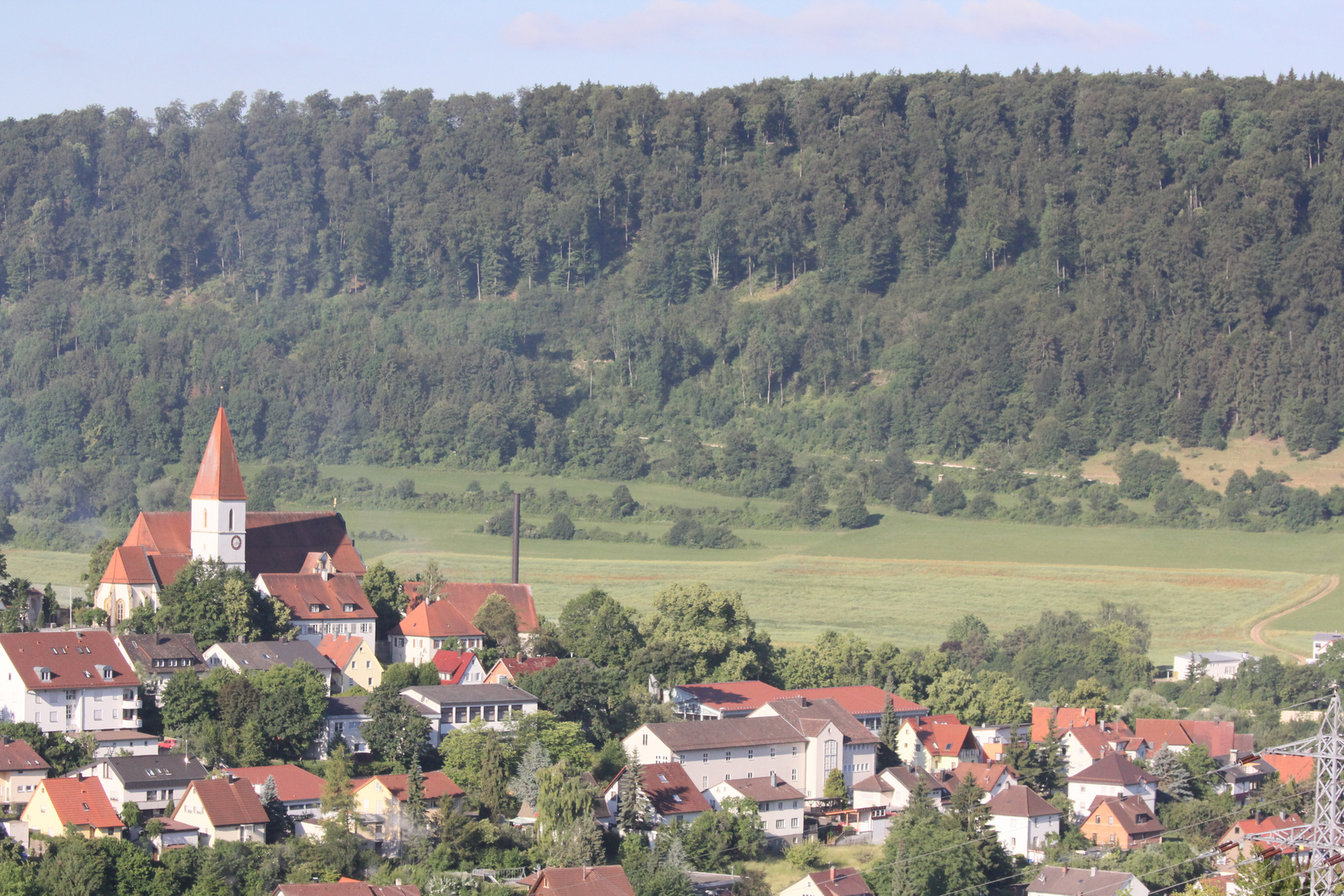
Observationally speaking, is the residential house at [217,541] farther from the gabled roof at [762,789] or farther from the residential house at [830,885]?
the residential house at [830,885]

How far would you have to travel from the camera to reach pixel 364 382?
176875 mm

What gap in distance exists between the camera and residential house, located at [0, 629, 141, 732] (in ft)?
222

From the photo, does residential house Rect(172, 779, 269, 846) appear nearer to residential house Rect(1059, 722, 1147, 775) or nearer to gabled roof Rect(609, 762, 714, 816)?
gabled roof Rect(609, 762, 714, 816)

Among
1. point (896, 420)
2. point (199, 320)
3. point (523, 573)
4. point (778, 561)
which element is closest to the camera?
point (523, 573)

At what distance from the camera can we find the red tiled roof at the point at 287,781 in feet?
210

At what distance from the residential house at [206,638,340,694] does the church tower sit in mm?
7577

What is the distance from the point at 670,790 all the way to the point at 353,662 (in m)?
15.6

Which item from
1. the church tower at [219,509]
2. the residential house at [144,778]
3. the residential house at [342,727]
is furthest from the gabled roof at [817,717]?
the church tower at [219,509]

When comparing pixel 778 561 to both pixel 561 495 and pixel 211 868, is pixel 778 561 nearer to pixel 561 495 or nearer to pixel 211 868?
pixel 561 495

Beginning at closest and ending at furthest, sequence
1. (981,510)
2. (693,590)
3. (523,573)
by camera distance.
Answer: (693,590) → (523,573) → (981,510)

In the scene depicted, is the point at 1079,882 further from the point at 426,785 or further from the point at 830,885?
the point at 426,785

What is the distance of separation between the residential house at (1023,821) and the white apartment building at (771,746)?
5382 mm

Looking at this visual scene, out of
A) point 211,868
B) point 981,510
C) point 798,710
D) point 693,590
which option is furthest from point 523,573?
point 211,868

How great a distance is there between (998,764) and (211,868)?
3194 cm
